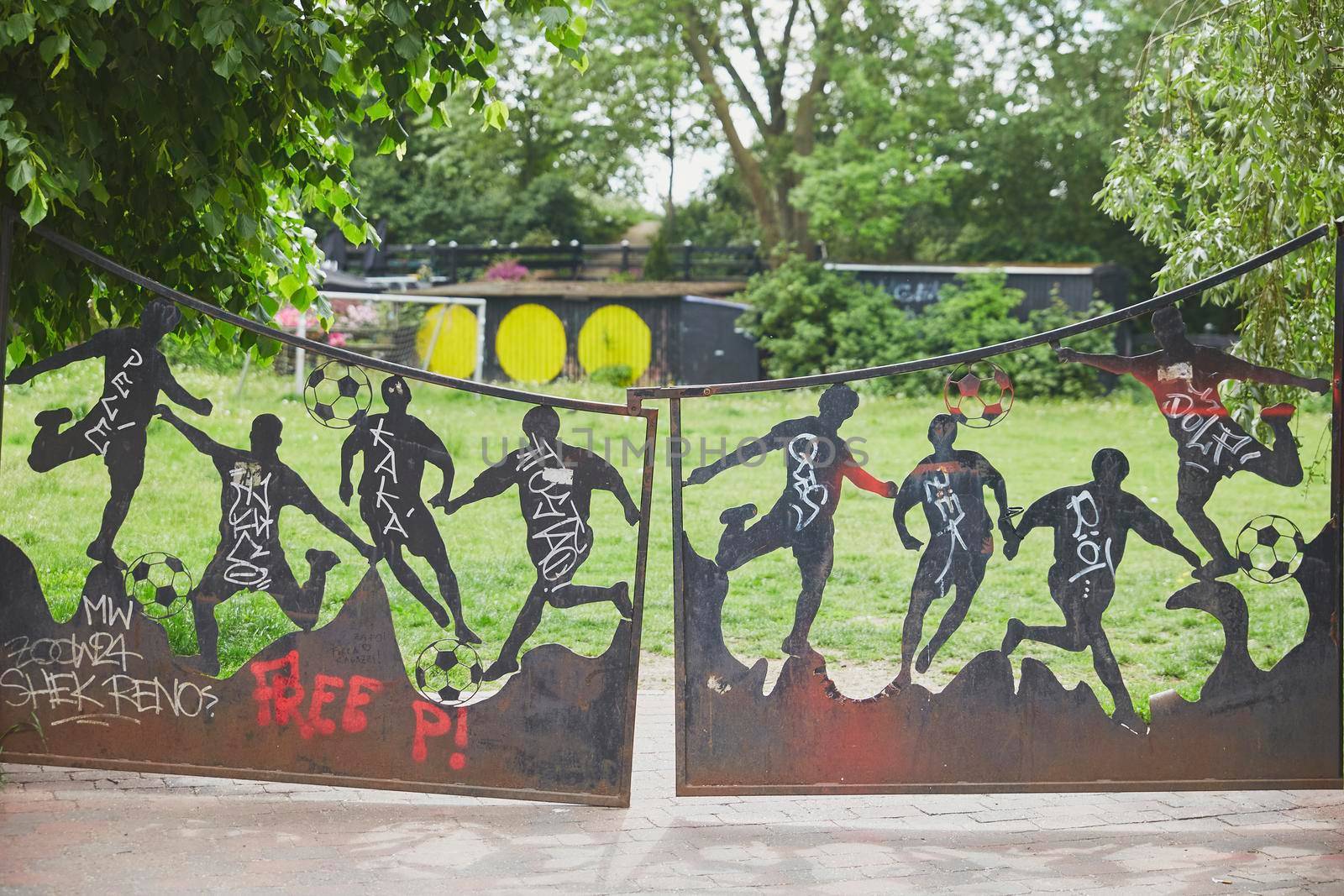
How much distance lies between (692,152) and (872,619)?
3220 centimetres

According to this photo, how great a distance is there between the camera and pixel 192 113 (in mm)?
5078

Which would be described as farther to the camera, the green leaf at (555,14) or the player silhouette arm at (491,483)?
the green leaf at (555,14)

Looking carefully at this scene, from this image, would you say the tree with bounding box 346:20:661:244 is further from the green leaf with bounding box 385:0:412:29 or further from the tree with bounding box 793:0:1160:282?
the green leaf with bounding box 385:0:412:29

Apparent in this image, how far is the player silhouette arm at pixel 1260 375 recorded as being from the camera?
471 cm

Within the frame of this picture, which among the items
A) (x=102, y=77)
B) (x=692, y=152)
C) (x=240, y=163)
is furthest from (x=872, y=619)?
(x=692, y=152)

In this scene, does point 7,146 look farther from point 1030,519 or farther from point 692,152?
point 692,152

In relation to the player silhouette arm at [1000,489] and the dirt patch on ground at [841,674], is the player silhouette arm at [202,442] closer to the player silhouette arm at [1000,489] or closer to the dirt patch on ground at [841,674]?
the player silhouette arm at [1000,489]

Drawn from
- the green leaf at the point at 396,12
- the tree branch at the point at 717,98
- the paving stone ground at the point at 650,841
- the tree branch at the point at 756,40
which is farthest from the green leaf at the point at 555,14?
the tree branch at the point at 756,40

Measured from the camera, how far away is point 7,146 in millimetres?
4344

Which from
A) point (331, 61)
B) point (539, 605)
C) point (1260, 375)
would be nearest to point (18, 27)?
point (331, 61)

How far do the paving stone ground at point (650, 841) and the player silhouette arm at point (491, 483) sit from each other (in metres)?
1.15

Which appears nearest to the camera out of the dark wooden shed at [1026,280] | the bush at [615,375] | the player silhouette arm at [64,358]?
the player silhouette arm at [64,358]

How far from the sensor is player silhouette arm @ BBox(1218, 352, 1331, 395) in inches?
185

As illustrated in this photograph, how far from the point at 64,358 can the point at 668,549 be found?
20.4ft
